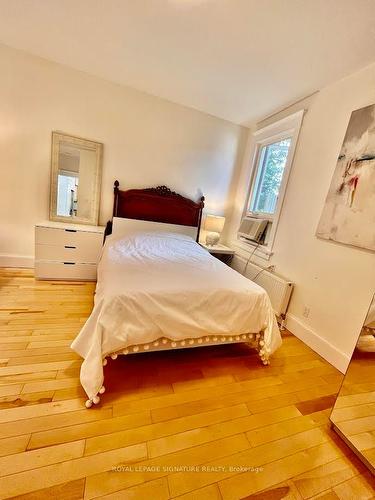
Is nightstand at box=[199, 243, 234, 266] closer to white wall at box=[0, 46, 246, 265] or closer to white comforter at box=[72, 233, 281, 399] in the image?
white wall at box=[0, 46, 246, 265]

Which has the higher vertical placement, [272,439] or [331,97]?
[331,97]

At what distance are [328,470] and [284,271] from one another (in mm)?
1728

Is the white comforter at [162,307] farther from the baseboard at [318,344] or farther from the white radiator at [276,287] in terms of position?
the white radiator at [276,287]

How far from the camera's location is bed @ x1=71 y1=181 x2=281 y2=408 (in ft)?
4.14

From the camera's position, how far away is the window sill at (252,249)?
2801 millimetres

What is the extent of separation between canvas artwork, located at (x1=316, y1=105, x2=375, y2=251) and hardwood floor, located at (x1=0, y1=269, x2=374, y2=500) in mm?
1157

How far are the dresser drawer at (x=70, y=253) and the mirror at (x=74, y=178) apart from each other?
1.52ft

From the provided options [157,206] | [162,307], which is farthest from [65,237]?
[162,307]

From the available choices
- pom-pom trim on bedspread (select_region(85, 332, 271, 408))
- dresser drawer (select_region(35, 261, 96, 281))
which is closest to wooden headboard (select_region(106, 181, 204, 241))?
dresser drawer (select_region(35, 261, 96, 281))

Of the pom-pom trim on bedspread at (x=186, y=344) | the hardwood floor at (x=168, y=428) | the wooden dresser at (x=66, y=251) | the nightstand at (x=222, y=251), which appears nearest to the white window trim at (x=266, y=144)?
the nightstand at (x=222, y=251)

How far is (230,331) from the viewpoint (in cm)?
160

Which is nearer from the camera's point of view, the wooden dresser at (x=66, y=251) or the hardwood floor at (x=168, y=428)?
the hardwood floor at (x=168, y=428)

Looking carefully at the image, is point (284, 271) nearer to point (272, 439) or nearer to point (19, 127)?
point (272, 439)

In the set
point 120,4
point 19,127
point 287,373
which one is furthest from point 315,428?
point 19,127
